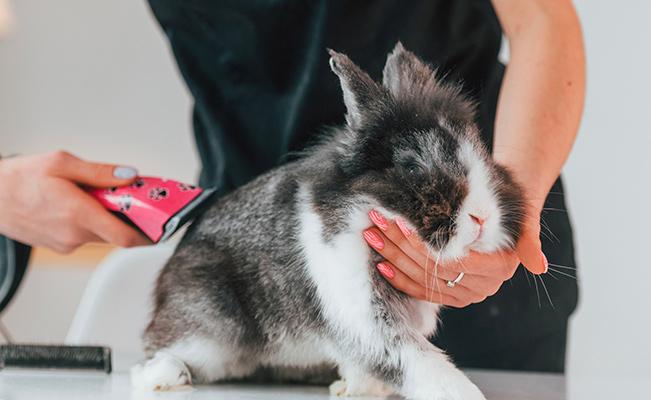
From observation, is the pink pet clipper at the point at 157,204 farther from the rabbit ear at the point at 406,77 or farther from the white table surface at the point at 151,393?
A: the rabbit ear at the point at 406,77

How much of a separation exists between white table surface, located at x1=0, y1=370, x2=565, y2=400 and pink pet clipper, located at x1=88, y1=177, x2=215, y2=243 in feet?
0.67

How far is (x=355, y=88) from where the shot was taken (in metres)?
0.90

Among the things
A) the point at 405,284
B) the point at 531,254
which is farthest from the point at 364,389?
the point at 531,254

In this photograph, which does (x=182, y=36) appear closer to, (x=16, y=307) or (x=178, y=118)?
(x=178, y=118)

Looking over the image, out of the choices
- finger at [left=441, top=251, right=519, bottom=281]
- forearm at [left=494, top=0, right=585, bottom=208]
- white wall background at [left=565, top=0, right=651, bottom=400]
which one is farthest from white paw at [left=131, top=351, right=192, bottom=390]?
white wall background at [left=565, top=0, right=651, bottom=400]

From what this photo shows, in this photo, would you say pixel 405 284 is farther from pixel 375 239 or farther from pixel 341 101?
pixel 341 101

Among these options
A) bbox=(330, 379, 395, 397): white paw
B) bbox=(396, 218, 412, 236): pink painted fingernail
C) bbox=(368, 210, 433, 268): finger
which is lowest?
bbox=(330, 379, 395, 397): white paw

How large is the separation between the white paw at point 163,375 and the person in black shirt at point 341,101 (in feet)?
0.67

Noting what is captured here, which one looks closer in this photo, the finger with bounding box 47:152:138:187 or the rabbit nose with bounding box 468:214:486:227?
the rabbit nose with bounding box 468:214:486:227

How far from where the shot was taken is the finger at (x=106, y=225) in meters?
1.20

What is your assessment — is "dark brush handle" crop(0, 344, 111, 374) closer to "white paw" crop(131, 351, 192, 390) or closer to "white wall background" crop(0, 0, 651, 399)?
"white paw" crop(131, 351, 192, 390)

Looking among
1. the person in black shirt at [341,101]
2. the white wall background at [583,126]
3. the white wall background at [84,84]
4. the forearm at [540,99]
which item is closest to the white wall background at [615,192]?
the white wall background at [583,126]

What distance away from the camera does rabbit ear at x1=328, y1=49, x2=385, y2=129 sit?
2.89ft

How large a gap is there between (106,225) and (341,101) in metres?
0.40
